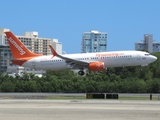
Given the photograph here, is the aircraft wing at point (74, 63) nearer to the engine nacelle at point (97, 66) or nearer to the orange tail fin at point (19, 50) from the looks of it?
the engine nacelle at point (97, 66)

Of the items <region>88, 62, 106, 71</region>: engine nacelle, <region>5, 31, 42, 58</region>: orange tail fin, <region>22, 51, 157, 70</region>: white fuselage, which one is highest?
<region>5, 31, 42, 58</region>: orange tail fin

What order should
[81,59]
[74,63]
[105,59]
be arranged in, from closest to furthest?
[105,59]
[74,63]
[81,59]

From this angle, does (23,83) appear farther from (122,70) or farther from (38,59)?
(122,70)

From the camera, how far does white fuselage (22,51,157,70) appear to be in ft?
198

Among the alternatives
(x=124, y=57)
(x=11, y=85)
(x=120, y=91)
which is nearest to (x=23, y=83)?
(x=11, y=85)

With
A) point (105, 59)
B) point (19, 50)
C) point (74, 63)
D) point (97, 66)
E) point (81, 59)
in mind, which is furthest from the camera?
point (19, 50)

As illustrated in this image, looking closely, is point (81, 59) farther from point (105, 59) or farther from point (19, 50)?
point (19, 50)

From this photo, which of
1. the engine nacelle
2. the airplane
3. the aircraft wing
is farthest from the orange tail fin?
the engine nacelle

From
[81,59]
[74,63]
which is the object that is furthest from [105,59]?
[74,63]

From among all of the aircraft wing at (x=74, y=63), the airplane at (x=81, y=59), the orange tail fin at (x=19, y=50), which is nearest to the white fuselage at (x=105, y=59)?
the airplane at (x=81, y=59)

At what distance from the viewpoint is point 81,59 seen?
64500 mm

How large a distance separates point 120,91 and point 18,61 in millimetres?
16522

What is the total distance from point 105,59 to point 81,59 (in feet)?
14.0

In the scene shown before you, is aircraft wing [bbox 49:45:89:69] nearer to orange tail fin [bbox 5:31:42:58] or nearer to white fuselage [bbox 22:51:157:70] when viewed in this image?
white fuselage [bbox 22:51:157:70]
